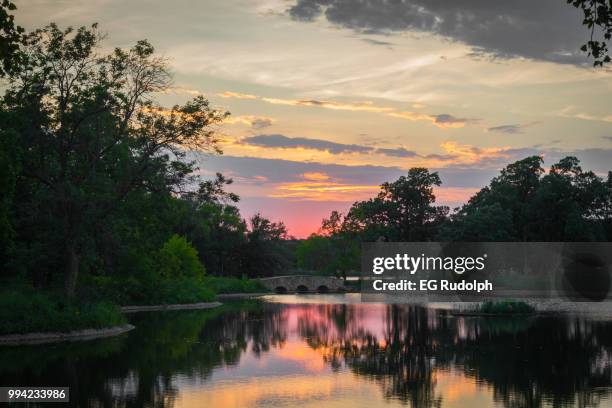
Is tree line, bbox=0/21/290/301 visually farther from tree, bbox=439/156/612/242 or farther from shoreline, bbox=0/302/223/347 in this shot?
tree, bbox=439/156/612/242

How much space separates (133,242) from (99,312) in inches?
397

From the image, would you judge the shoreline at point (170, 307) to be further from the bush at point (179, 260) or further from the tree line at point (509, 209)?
the tree line at point (509, 209)

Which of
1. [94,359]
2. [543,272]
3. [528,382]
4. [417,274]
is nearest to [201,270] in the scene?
[417,274]

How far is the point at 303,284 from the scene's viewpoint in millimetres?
145875

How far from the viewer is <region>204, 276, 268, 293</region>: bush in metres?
116

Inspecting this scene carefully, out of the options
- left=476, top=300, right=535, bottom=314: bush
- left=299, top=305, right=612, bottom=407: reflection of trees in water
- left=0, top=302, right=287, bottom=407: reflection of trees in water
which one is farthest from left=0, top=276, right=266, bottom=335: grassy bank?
left=476, top=300, right=535, bottom=314: bush

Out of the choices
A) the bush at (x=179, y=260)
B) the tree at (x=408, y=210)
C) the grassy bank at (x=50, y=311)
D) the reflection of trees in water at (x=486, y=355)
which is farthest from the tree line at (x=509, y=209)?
the grassy bank at (x=50, y=311)

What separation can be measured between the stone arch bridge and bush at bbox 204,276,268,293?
608 centimetres

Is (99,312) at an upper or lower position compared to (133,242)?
lower

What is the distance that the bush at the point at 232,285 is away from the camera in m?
116

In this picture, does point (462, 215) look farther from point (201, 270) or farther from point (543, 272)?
point (201, 270)

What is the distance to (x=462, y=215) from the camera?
124750 millimetres

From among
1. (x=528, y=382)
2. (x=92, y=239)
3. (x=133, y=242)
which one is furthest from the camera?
(x=133, y=242)

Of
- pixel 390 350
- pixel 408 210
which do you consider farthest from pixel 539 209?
pixel 390 350
